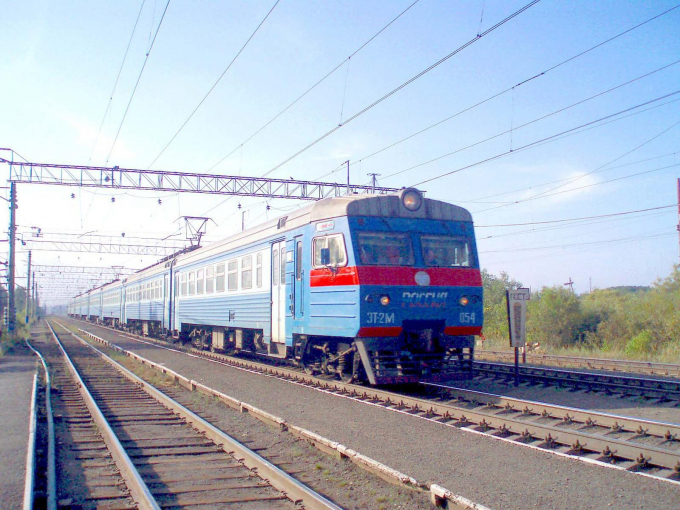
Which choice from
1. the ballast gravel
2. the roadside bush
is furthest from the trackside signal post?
the roadside bush

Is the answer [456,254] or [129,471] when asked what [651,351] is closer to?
[456,254]

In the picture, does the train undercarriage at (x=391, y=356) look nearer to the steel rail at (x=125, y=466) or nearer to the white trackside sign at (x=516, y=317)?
the white trackside sign at (x=516, y=317)

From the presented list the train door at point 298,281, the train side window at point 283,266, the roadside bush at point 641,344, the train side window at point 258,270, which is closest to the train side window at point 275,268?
the train side window at point 283,266

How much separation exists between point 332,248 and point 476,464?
503 cm

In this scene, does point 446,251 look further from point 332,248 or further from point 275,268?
point 275,268

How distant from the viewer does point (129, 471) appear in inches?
231

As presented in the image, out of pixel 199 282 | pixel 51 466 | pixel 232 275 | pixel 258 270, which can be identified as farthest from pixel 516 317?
pixel 199 282

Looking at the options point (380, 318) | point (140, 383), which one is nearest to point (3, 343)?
point (140, 383)

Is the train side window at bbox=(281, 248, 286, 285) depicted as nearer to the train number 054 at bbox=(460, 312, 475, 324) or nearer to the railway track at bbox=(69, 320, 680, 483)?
the railway track at bbox=(69, 320, 680, 483)

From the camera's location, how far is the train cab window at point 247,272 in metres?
14.3

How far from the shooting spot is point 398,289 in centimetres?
987

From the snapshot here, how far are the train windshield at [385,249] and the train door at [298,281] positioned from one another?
1.80 m

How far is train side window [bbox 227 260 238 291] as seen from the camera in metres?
15.4

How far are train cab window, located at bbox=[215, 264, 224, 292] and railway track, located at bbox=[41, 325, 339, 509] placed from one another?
6.08 metres
